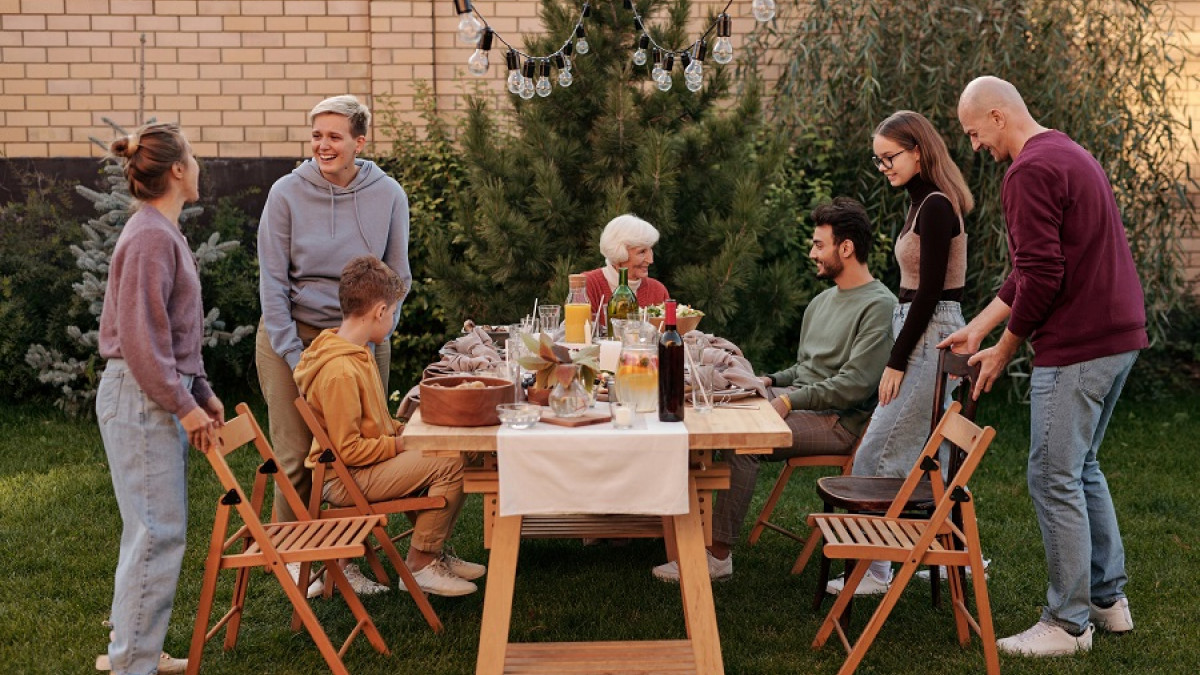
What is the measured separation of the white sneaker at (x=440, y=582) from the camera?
4.21m

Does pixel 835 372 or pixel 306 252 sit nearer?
pixel 306 252

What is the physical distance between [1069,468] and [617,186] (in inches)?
122

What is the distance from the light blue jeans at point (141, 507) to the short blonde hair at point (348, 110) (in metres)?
1.35

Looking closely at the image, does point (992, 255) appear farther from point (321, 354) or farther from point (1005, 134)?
point (321, 354)

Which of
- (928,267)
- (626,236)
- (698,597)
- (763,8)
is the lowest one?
(698,597)

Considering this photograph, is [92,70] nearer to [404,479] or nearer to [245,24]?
[245,24]

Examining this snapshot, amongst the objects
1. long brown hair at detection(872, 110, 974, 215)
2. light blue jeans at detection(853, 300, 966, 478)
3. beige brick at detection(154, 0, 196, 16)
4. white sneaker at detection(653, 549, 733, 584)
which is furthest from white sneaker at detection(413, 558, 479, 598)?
beige brick at detection(154, 0, 196, 16)

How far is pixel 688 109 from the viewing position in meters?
6.45

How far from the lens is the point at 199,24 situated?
8352 mm

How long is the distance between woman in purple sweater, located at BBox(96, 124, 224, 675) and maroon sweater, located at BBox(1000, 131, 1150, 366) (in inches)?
97.2

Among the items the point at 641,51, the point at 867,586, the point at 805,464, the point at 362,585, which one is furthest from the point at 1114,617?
the point at 641,51

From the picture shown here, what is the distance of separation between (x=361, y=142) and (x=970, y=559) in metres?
2.63

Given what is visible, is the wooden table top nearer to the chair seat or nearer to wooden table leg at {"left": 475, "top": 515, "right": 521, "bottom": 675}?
wooden table leg at {"left": 475, "top": 515, "right": 521, "bottom": 675}

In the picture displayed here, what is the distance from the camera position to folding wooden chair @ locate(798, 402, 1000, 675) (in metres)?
3.46
